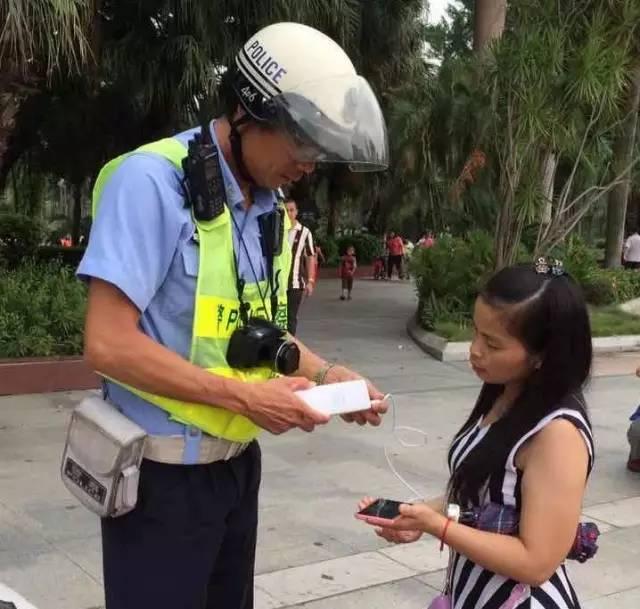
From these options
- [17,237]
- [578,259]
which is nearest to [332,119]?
[578,259]

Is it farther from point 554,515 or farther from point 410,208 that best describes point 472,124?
point 410,208

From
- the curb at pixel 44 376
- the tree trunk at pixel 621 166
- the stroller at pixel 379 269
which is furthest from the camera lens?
the stroller at pixel 379 269

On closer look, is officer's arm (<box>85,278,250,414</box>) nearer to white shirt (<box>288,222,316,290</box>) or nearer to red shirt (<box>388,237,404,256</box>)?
white shirt (<box>288,222,316,290</box>)

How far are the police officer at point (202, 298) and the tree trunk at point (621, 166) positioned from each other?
1073 cm

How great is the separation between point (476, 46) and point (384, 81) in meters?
3.45

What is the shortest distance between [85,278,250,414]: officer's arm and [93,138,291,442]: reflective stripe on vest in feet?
0.20

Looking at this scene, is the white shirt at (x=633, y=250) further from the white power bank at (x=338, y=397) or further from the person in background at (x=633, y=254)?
the white power bank at (x=338, y=397)

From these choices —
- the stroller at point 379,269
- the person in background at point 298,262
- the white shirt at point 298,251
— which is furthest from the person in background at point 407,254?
the white shirt at point 298,251

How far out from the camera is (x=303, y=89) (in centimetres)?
185

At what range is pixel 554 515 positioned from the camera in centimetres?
181

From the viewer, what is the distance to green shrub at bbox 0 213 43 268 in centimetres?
1517

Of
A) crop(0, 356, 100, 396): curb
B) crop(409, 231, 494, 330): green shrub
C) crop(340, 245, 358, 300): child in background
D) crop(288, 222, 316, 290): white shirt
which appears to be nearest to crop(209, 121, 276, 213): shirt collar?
crop(0, 356, 100, 396): curb

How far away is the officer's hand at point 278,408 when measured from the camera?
1.79 meters

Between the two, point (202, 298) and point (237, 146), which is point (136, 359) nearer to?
point (202, 298)
